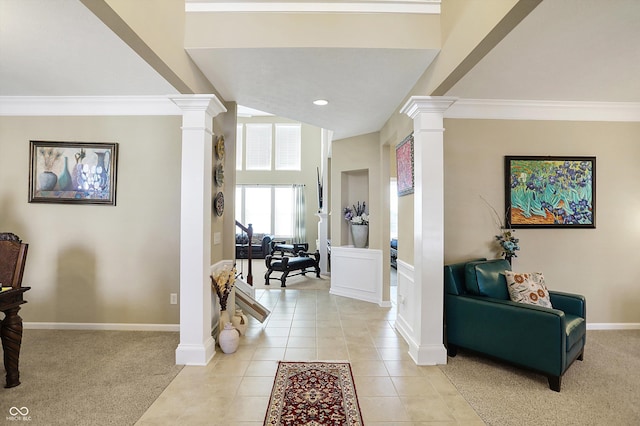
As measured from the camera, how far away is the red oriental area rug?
195 cm

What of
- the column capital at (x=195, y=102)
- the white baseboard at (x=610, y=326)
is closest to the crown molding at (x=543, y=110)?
the white baseboard at (x=610, y=326)

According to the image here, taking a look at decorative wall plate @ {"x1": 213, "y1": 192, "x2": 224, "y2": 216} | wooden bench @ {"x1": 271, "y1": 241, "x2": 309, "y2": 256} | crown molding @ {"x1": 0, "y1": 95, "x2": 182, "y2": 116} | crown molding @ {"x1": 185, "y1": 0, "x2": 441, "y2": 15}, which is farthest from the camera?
wooden bench @ {"x1": 271, "y1": 241, "x2": 309, "y2": 256}

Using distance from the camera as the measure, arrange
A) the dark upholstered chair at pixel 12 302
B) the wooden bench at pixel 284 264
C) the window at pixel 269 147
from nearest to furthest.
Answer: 1. the dark upholstered chair at pixel 12 302
2. the wooden bench at pixel 284 264
3. the window at pixel 269 147

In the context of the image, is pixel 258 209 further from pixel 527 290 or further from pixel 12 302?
pixel 527 290

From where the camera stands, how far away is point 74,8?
6.24 feet

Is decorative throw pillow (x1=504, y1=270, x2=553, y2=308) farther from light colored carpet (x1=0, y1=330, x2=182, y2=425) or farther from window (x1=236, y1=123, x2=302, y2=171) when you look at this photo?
window (x1=236, y1=123, x2=302, y2=171)

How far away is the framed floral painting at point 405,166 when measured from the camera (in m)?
3.14

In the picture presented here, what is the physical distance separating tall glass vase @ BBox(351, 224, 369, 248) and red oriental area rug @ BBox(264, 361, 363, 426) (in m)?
2.53

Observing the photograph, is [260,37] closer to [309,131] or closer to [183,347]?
[183,347]

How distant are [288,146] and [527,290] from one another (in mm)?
8661

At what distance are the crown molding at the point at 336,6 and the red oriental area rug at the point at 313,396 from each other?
2760 mm

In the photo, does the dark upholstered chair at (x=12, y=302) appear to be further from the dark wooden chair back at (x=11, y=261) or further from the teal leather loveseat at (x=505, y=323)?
the teal leather loveseat at (x=505, y=323)

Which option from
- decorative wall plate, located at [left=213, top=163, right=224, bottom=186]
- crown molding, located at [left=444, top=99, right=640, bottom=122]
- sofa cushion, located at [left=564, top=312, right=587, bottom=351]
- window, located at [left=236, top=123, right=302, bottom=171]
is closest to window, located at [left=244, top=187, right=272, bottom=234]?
window, located at [left=236, top=123, right=302, bottom=171]

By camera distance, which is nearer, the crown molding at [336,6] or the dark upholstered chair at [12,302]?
the dark upholstered chair at [12,302]
